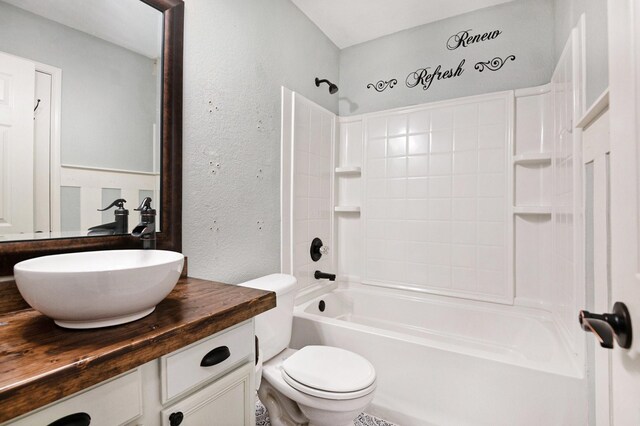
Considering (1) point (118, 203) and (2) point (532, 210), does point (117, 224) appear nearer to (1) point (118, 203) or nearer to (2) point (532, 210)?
(1) point (118, 203)

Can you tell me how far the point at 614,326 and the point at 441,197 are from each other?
1851 millimetres

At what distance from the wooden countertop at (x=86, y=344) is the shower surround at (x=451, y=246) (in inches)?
43.4

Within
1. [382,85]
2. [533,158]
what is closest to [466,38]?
[382,85]

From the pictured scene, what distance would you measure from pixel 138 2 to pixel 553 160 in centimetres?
234

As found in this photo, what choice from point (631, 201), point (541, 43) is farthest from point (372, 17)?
point (631, 201)

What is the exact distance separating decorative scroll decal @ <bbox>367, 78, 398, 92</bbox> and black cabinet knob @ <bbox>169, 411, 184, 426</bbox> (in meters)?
2.62

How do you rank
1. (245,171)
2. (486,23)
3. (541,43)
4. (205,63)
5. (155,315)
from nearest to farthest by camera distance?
(155,315) → (205,63) → (245,171) → (541,43) → (486,23)

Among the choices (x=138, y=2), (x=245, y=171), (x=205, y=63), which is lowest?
(x=245, y=171)

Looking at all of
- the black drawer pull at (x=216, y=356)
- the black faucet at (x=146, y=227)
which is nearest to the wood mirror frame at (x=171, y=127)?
the black faucet at (x=146, y=227)

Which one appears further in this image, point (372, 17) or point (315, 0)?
point (372, 17)

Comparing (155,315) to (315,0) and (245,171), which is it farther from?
(315,0)

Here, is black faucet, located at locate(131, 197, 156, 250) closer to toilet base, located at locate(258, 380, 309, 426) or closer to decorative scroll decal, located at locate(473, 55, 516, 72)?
toilet base, located at locate(258, 380, 309, 426)

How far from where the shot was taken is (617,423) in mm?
643

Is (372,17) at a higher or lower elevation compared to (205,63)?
higher
